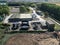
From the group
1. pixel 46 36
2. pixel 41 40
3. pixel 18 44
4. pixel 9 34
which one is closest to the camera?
pixel 18 44

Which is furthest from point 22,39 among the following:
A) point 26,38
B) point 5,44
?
point 5,44

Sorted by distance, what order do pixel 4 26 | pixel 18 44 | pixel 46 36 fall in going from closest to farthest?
pixel 18 44, pixel 46 36, pixel 4 26

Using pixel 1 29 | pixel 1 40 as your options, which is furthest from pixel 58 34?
pixel 1 29

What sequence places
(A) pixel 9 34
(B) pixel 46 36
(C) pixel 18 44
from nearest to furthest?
(C) pixel 18 44, (B) pixel 46 36, (A) pixel 9 34

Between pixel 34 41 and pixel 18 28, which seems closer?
pixel 34 41

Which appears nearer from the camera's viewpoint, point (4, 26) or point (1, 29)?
point (1, 29)

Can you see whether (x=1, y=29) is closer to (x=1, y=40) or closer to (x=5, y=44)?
(x=1, y=40)

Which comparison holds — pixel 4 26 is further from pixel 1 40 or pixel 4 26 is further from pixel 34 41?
pixel 34 41

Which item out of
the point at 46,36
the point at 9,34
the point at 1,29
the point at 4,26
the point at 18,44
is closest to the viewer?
the point at 18,44
